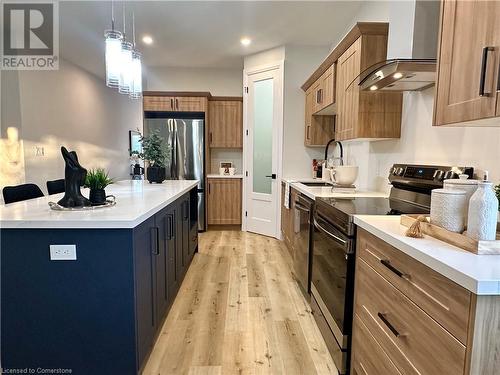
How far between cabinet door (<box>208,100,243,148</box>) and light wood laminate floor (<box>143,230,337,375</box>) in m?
2.40

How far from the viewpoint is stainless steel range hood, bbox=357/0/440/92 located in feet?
5.43

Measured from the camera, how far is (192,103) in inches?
198

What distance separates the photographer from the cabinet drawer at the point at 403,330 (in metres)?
0.86

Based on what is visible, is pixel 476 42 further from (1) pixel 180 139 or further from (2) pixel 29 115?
(2) pixel 29 115

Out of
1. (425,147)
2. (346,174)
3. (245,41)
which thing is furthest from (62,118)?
(425,147)

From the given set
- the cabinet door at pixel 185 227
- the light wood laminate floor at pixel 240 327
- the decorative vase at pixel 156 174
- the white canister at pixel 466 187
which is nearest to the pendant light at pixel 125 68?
the cabinet door at pixel 185 227

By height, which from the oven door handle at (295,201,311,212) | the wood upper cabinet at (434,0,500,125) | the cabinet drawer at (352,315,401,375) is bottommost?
the cabinet drawer at (352,315,401,375)

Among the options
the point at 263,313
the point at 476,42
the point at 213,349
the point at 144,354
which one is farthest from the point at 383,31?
the point at 144,354

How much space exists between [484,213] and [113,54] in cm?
236

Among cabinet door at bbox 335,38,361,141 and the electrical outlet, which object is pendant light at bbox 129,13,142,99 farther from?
cabinet door at bbox 335,38,361,141

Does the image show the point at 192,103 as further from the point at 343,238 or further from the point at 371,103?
the point at 343,238

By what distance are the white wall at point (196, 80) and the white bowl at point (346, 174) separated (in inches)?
143

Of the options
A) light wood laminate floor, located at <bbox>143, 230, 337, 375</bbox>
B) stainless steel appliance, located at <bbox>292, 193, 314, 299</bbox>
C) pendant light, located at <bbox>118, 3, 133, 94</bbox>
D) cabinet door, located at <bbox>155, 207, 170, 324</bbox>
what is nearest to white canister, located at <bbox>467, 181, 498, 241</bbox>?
light wood laminate floor, located at <bbox>143, 230, 337, 375</bbox>

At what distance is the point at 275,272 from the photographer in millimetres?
3312
